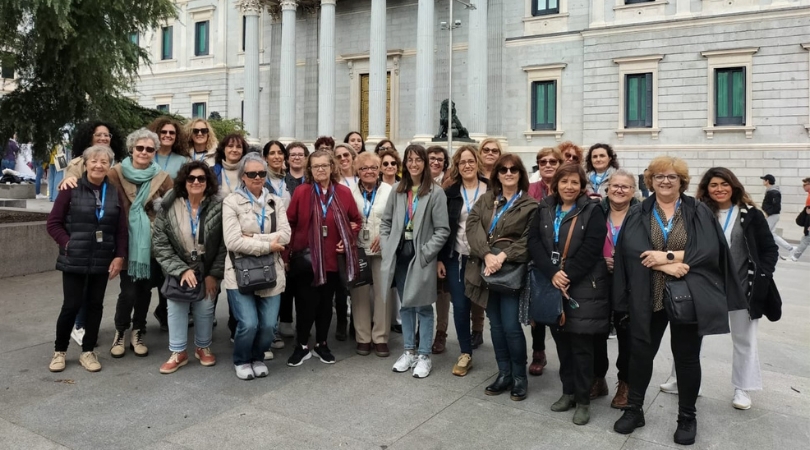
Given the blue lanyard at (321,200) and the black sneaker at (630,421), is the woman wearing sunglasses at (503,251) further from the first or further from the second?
the blue lanyard at (321,200)

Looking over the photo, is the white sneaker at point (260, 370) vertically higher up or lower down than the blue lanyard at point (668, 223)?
lower down

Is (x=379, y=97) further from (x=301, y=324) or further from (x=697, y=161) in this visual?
(x=301, y=324)

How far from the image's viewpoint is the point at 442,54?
30.0m

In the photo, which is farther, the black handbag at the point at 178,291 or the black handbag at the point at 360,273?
the black handbag at the point at 360,273

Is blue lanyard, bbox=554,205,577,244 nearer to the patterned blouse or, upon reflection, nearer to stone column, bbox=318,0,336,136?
the patterned blouse

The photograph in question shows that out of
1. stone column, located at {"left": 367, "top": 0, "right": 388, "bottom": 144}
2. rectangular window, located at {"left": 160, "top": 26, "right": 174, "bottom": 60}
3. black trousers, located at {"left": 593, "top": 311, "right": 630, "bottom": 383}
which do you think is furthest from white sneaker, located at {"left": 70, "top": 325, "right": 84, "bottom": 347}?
rectangular window, located at {"left": 160, "top": 26, "right": 174, "bottom": 60}

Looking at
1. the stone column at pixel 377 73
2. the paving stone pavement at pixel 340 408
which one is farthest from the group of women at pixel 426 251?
the stone column at pixel 377 73

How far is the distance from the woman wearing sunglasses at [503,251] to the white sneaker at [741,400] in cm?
170

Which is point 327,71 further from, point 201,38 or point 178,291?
point 178,291

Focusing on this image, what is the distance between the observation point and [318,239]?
17.4ft

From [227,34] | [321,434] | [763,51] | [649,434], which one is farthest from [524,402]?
[227,34]

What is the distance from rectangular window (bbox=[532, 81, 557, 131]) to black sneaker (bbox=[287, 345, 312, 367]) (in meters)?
24.1

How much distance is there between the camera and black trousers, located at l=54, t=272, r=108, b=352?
5070 mm

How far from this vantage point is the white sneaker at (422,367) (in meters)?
5.13
